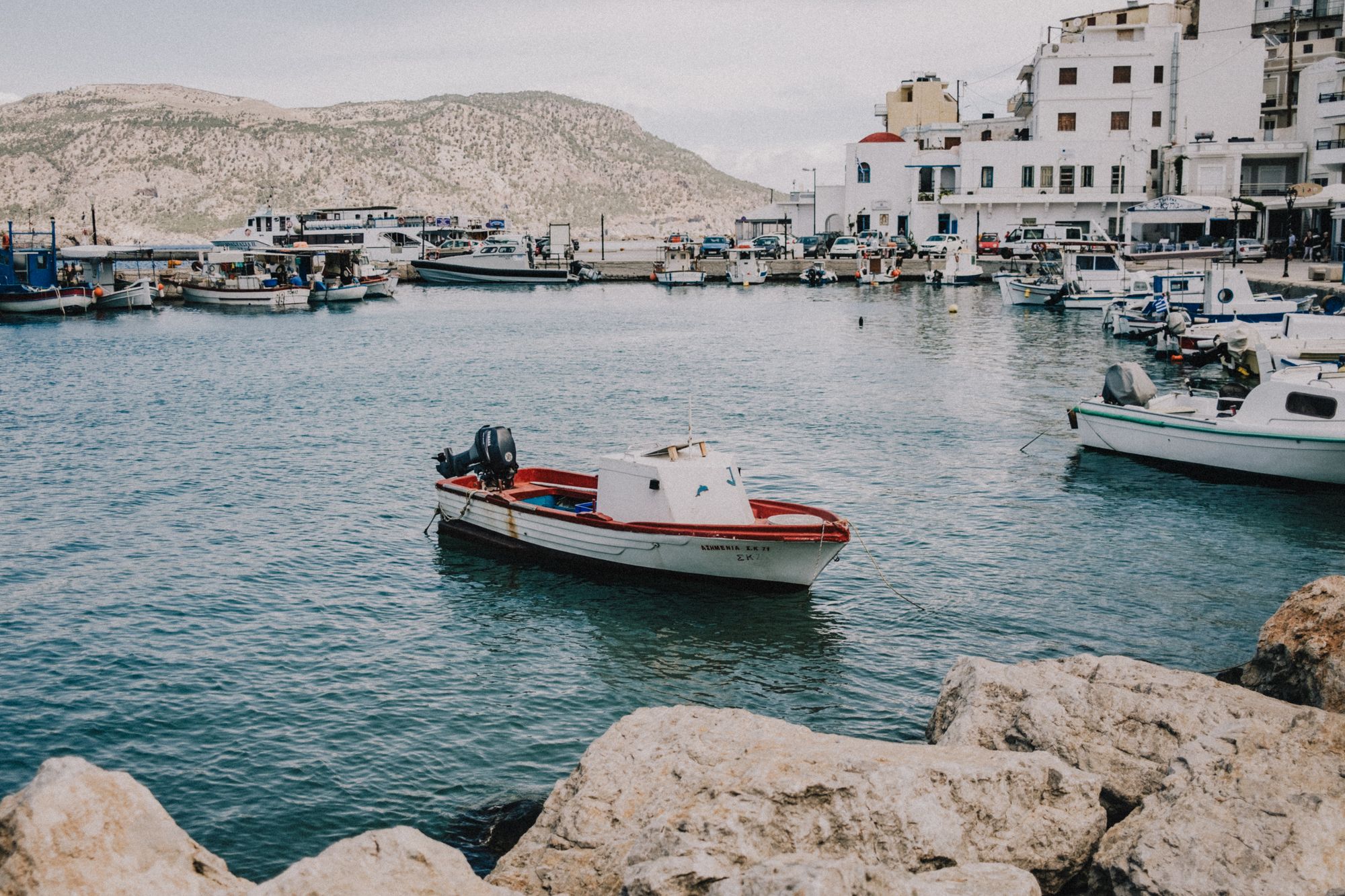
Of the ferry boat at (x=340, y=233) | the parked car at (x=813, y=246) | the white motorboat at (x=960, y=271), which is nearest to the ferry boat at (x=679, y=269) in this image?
the parked car at (x=813, y=246)

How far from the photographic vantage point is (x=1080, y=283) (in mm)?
65312

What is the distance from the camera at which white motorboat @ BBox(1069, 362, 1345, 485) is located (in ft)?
82.7

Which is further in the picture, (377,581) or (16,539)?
(16,539)

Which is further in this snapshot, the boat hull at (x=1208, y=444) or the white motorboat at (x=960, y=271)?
the white motorboat at (x=960, y=271)

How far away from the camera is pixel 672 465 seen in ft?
64.6

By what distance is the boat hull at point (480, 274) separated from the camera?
342ft

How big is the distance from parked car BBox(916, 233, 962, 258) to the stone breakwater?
83.6 metres

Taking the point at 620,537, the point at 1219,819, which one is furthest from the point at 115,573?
the point at 1219,819

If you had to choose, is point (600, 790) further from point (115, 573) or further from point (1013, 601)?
point (115, 573)

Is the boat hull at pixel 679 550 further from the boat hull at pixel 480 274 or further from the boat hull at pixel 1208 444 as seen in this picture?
the boat hull at pixel 480 274

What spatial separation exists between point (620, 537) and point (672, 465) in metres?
1.55

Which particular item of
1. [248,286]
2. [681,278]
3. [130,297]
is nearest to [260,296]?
[248,286]

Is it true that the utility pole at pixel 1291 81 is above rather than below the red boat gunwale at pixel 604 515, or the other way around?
above

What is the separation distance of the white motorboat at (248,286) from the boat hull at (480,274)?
13.0 metres
